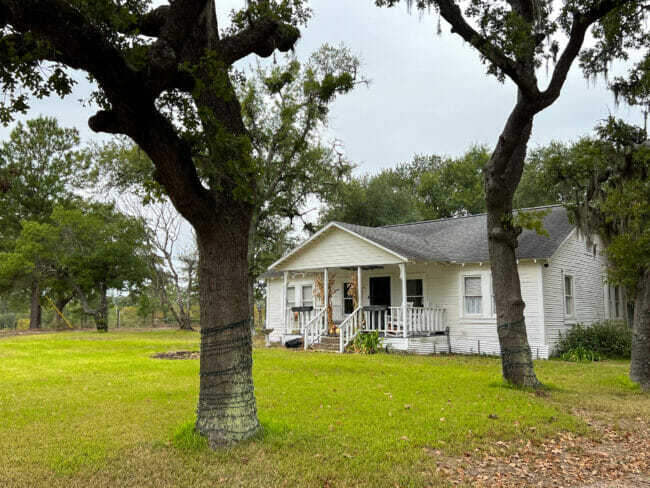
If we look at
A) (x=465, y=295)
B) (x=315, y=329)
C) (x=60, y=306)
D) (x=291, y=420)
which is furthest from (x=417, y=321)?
(x=60, y=306)

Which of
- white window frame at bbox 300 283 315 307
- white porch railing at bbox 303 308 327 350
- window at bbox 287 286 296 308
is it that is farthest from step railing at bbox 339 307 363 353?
window at bbox 287 286 296 308

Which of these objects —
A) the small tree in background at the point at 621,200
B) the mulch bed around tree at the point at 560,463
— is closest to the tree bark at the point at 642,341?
the small tree in background at the point at 621,200

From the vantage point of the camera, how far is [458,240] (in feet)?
60.9

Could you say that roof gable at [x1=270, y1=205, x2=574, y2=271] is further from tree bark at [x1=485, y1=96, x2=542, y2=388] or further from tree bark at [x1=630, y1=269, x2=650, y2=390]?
tree bark at [x1=485, y1=96, x2=542, y2=388]

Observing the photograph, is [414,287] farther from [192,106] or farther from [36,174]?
[36,174]

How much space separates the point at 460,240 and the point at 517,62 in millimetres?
11357

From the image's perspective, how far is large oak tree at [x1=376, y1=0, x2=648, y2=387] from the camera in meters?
7.68

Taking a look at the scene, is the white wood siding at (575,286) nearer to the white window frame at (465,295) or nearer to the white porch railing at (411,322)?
the white window frame at (465,295)

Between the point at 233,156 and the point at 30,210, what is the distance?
106 feet

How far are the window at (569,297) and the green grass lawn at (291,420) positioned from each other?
447 cm

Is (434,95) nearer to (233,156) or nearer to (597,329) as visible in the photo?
(597,329)

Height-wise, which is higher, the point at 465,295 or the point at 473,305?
the point at 465,295

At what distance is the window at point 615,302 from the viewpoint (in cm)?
1898

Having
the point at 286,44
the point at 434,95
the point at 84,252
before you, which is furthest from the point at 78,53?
the point at 84,252
